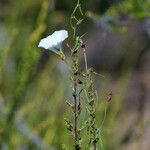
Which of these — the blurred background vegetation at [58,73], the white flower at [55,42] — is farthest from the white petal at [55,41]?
the blurred background vegetation at [58,73]

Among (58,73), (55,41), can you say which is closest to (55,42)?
(55,41)

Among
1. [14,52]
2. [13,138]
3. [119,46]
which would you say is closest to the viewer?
[13,138]

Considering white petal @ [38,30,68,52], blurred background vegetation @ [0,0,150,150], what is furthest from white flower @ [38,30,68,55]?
blurred background vegetation @ [0,0,150,150]

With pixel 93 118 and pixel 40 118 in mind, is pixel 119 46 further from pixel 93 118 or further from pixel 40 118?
pixel 93 118

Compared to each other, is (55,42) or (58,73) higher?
(58,73)

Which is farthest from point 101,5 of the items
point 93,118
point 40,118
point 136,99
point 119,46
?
point 93,118

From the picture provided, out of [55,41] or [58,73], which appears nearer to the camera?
[55,41]

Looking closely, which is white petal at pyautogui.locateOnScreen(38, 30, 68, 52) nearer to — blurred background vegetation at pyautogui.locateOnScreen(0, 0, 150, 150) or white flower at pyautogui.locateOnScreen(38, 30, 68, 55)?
A: white flower at pyautogui.locateOnScreen(38, 30, 68, 55)

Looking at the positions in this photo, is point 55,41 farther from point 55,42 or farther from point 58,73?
point 58,73

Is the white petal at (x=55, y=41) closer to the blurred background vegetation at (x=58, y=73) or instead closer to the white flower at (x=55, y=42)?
the white flower at (x=55, y=42)
